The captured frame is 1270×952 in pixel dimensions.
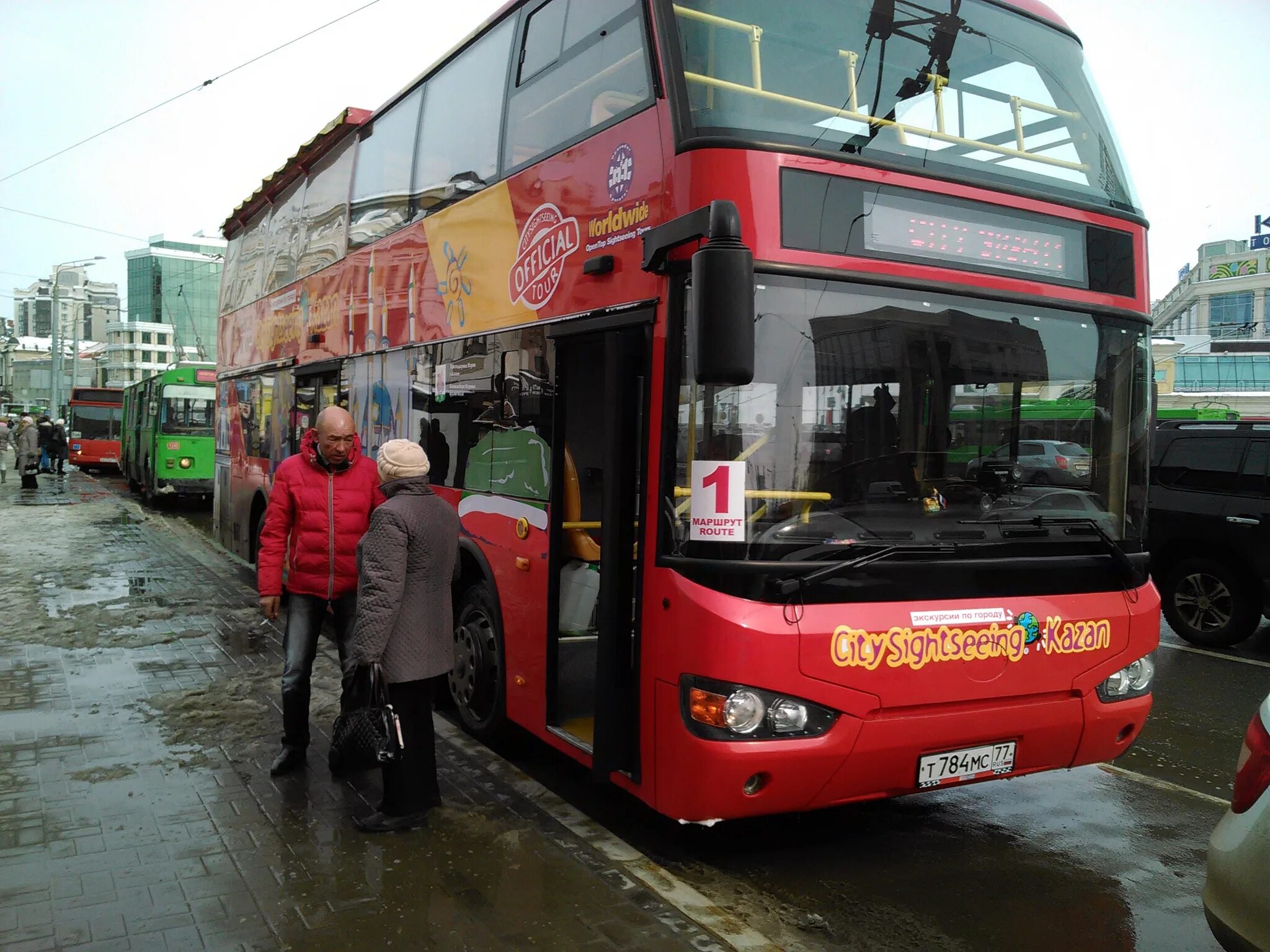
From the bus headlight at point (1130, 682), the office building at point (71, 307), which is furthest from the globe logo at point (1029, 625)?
the office building at point (71, 307)

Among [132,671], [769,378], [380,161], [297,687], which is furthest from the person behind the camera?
[380,161]

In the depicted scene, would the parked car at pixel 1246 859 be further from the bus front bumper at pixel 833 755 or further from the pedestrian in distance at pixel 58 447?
the pedestrian in distance at pixel 58 447

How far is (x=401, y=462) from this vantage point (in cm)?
479

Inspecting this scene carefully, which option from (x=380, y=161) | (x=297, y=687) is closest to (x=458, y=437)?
(x=297, y=687)

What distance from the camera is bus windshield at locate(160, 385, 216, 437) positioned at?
23.8 meters

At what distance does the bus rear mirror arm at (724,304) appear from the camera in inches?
147

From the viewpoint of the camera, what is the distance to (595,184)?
199 inches

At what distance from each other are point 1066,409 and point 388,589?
3115mm

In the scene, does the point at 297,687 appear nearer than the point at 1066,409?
No

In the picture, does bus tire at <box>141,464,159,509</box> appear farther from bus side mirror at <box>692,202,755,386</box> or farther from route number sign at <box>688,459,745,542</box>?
bus side mirror at <box>692,202,755,386</box>

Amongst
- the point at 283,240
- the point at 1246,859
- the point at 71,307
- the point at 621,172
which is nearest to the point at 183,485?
the point at 283,240

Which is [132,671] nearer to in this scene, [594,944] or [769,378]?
[594,944]

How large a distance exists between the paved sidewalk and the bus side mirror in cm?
207

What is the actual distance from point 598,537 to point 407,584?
4.22 feet
